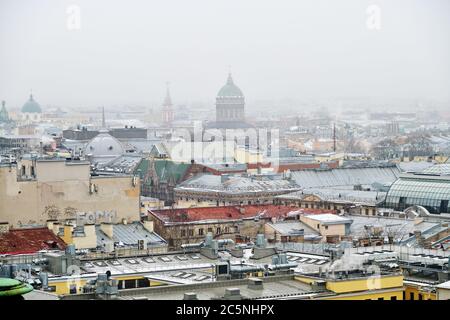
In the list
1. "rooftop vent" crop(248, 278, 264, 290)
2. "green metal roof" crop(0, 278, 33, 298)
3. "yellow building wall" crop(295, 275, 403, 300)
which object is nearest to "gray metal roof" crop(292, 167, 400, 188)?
"yellow building wall" crop(295, 275, 403, 300)

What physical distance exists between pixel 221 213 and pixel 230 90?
2945cm

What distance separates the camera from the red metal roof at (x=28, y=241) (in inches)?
545

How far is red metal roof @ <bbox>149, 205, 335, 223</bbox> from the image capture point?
19.0 meters

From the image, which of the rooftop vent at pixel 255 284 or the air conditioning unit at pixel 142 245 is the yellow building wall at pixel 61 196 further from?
the rooftop vent at pixel 255 284

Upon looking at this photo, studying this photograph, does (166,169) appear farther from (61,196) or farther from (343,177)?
(61,196)

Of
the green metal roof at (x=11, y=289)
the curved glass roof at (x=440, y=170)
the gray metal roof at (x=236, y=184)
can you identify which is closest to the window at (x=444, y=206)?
the curved glass roof at (x=440, y=170)

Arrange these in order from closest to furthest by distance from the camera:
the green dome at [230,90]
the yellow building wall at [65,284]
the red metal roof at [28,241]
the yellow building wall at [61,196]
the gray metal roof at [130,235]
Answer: the yellow building wall at [65,284]
the red metal roof at [28,241]
the gray metal roof at [130,235]
the yellow building wall at [61,196]
the green dome at [230,90]

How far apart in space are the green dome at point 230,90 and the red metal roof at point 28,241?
103ft

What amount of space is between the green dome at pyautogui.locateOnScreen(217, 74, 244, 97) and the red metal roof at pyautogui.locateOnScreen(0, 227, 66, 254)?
3132cm

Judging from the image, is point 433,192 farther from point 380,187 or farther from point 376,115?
point 376,115

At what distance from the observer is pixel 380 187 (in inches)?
925

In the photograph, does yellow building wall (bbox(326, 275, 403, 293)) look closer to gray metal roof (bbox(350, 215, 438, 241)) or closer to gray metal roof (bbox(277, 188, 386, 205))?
gray metal roof (bbox(350, 215, 438, 241))

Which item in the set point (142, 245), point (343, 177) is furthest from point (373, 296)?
point (343, 177)
